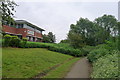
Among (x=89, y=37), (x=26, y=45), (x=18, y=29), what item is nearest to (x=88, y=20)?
(x=89, y=37)

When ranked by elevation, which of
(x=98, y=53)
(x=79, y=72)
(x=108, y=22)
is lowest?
(x=79, y=72)

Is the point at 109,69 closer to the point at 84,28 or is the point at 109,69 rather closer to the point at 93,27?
the point at 93,27

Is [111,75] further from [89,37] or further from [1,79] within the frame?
[89,37]

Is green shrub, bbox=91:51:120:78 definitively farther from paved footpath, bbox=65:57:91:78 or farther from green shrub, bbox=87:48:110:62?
green shrub, bbox=87:48:110:62

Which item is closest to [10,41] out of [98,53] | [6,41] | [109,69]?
[6,41]

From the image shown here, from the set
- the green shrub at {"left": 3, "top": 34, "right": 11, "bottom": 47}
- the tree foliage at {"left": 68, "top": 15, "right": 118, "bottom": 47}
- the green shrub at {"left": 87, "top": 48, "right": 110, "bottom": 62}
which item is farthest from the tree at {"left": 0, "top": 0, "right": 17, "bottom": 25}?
the tree foliage at {"left": 68, "top": 15, "right": 118, "bottom": 47}

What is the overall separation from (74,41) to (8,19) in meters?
22.2

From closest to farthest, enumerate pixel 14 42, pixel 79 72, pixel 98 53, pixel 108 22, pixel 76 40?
1. pixel 79 72
2. pixel 98 53
3. pixel 14 42
4. pixel 76 40
5. pixel 108 22

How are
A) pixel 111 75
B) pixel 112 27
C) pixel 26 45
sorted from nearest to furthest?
1. pixel 111 75
2. pixel 26 45
3. pixel 112 27

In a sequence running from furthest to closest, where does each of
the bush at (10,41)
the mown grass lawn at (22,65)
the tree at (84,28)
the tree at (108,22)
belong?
the tree at (84,28) < the tree at (108,22) < the bush at (10,41) < the mown grass lawn at (22,65)

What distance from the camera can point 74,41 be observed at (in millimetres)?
26797

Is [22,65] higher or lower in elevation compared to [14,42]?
lower

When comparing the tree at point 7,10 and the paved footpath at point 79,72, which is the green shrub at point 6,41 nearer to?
the paved footpath at point 79,72

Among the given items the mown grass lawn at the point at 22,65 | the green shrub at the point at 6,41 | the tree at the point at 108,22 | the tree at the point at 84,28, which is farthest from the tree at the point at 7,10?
the tree at the point at 108,22
